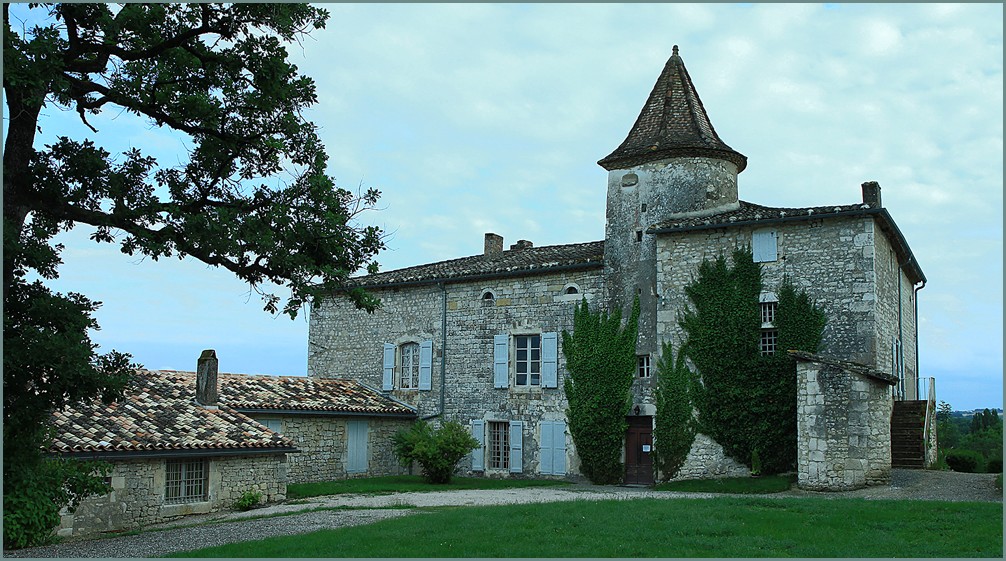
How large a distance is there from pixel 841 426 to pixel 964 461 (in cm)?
904

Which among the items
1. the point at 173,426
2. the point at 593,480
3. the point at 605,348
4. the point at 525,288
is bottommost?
the point at 593,480

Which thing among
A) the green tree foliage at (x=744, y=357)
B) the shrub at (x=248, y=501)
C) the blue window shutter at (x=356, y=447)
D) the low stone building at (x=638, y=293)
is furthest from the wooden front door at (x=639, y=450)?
the shrub at (x=248, y=501)

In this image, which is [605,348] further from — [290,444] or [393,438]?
[290,444]

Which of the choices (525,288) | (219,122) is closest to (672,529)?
(219,122)

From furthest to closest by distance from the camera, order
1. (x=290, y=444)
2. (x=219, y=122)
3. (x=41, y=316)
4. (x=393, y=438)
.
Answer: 1. (x=393, y=438)
2. (x=290, y=444)
3. (x=219, y=122)
4. (x=41, y=316)

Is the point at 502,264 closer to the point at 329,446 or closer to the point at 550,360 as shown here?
the point at 550,360

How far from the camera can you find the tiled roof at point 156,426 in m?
16.1

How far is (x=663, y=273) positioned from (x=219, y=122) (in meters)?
12.3

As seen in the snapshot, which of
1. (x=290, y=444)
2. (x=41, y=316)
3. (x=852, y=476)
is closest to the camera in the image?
(x=41, y=316)

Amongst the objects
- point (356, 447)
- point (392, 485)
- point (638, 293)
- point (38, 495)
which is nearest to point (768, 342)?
point (638, 293)

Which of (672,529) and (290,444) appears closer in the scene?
(672,529)

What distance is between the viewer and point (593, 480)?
73.0ft

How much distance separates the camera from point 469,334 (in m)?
25.2

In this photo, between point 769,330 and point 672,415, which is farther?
point 672,415
